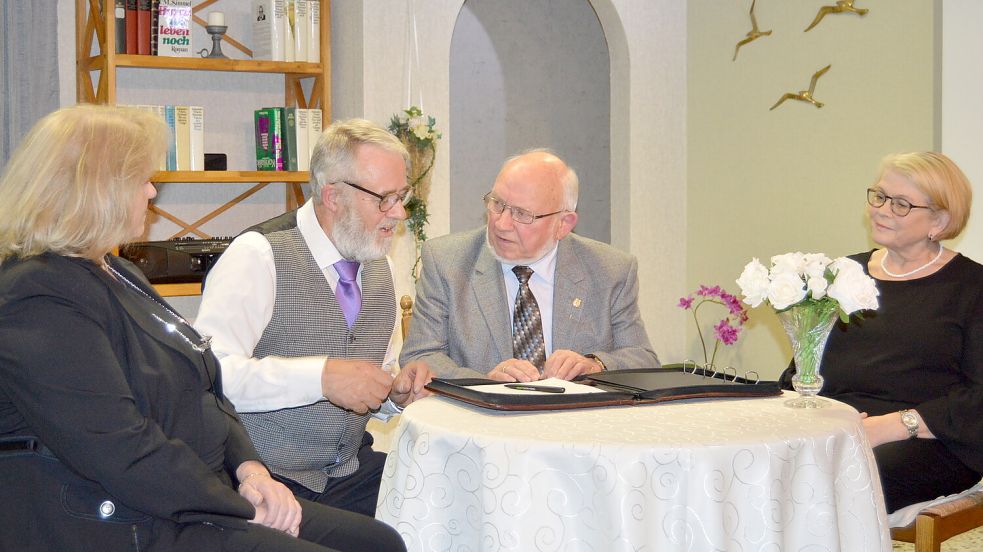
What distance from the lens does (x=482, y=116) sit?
720 centimetres

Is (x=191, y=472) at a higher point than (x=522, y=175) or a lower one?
lower

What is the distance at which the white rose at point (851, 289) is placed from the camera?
2.13 m

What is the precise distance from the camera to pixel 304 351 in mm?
2520

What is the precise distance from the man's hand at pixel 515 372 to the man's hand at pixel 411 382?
174mm

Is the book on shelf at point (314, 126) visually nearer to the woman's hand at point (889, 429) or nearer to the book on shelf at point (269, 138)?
the book on shelf at point (269, 138)

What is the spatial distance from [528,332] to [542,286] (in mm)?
156

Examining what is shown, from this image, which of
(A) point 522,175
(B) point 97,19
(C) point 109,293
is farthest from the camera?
(B) point 97,19

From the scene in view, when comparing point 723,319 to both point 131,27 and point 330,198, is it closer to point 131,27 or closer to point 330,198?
point 131,27

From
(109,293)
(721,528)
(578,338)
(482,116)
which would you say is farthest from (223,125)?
(721,528)

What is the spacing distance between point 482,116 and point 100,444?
5.74m

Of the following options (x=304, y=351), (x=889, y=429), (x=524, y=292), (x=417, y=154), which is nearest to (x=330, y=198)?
(x=304, y=351)

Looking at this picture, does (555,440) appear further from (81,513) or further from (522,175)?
(522,175)

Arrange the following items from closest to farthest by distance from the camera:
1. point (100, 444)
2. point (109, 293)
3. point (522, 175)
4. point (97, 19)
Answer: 1. point (100, 444)
2. point (109, 293)
3. point (522, 175)
4. point (97, 19)

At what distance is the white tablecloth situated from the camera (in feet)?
5.99
